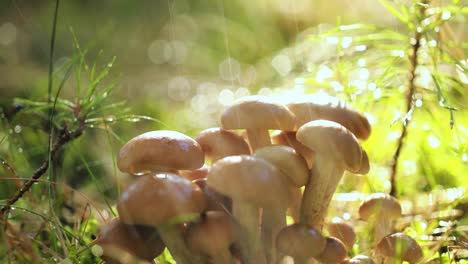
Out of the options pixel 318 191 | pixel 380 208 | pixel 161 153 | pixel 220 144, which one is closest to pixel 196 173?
pixel 220 144

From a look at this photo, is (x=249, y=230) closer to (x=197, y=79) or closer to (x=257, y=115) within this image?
(x=257, y=115)

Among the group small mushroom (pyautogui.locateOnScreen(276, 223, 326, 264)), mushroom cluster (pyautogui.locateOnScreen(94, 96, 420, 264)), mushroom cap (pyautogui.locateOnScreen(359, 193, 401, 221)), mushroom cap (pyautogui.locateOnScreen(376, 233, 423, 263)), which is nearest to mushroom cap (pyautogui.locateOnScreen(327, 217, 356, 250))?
mushroom cluster (pyautogui.locateOnScreen(94, 96, 420, 264))

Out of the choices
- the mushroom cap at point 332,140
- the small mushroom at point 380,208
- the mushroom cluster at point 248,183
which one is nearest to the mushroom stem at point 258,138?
the mushroom cluster at point 248,183

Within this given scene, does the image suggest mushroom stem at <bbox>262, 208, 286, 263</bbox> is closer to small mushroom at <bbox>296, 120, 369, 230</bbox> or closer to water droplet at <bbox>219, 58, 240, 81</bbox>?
small mushroom at <bbox>296, 120, 369, 230</bbox>

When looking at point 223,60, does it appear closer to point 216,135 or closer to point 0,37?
point 0,37

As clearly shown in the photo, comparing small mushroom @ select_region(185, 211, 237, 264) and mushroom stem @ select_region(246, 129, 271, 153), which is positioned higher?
mushroom stem @ select_region(246, 129, 271, 153)

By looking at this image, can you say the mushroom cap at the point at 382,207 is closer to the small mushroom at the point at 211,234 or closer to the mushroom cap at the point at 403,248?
the mushroom cap at the point at 403,248
